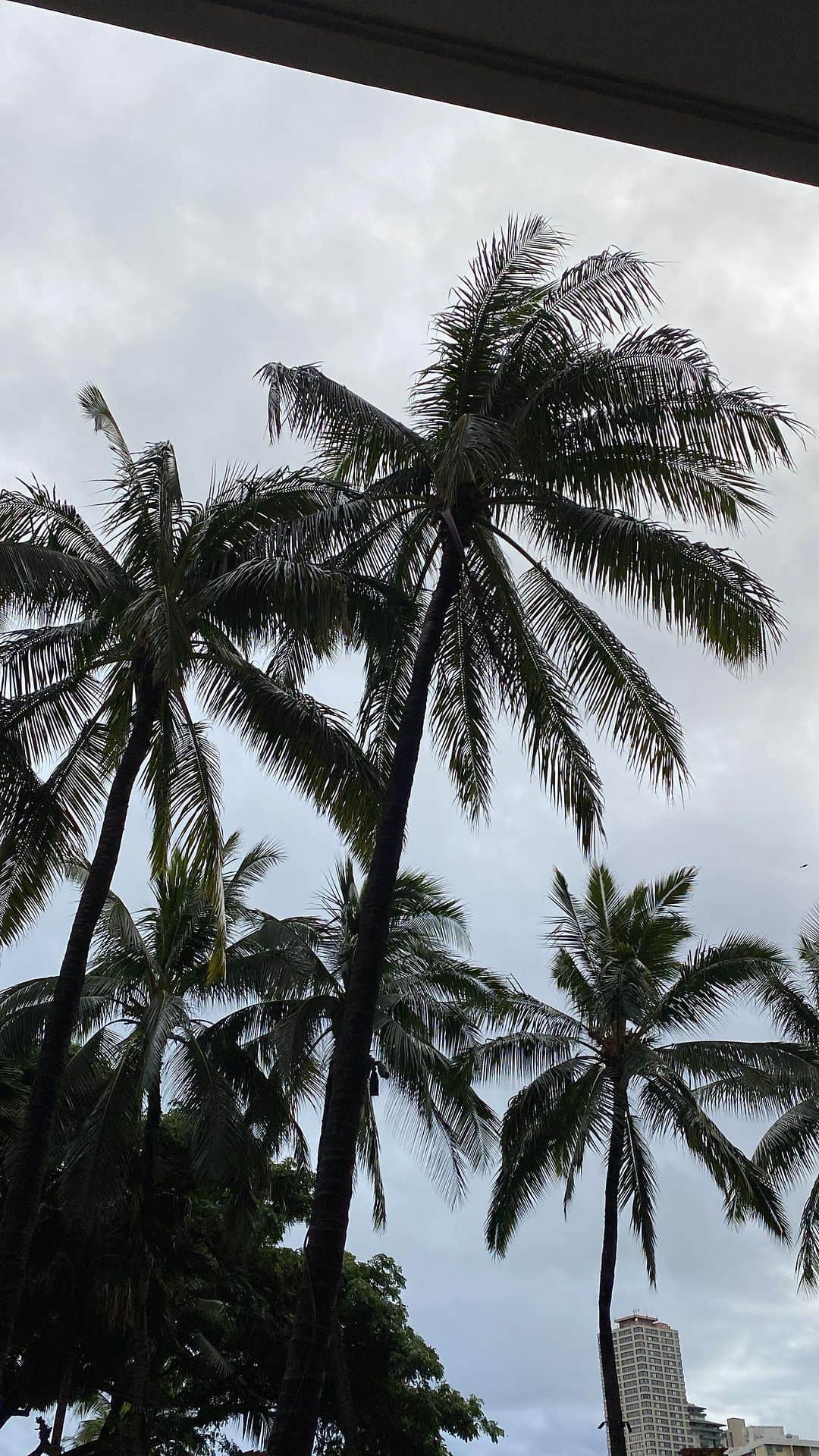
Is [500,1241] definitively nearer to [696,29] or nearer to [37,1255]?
[37,1255]

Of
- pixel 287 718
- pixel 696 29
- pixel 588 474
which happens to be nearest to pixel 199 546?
pixel 287 718

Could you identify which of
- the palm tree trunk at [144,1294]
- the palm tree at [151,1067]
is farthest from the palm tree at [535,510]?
the palm tree trunk at [144,1294]

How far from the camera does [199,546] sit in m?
11.0

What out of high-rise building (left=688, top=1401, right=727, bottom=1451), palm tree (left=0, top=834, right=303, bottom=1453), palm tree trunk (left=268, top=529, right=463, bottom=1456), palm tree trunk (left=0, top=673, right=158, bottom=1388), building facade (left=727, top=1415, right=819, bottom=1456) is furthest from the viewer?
high-rise building (left=688, top=1401, right=727, bottom=1451)

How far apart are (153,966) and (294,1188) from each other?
5764 mm

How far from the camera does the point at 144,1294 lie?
55.5ft

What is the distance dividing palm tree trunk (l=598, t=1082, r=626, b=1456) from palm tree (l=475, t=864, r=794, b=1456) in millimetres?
18

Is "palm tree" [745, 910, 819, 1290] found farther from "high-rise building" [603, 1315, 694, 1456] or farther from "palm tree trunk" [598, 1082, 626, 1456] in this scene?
"high-rise building" [603, 1315, 694, 1456]

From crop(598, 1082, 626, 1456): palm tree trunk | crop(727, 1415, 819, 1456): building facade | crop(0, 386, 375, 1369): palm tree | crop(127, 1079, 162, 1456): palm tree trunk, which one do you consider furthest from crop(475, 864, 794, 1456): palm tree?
crop(727, 1415, 819, 1456): building facade

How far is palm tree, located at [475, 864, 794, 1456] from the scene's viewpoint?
57.1 ft

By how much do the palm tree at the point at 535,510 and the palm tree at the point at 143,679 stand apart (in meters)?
0.81

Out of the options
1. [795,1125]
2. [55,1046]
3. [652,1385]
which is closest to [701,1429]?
[652,1385]

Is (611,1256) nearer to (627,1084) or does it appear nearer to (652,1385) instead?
(627,1084)

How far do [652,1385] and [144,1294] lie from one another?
29638mm
